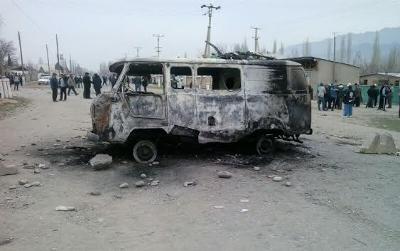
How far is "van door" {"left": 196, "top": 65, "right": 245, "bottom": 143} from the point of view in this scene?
868cm

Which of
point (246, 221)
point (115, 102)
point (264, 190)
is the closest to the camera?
point (246, 221)

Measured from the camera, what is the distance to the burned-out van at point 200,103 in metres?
8.38

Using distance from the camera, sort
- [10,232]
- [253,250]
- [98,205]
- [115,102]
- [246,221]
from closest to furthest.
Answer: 1. [253,250]
2. [10,232]
3. [246,221]
4. [98,205]
5. [115,102]

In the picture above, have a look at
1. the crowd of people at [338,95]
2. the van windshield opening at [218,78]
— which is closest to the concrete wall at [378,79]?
the crowd of people at [338,95]

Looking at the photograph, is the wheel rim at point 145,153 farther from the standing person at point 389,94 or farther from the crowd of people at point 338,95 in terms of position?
the standing person at point 389,94

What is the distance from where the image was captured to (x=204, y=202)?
6.40m

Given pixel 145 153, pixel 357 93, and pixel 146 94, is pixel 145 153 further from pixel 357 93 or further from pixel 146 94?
pixel 357 93

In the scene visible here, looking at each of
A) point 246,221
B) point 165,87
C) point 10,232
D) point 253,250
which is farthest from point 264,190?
point 10,232

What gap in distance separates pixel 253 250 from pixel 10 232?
2881 mm

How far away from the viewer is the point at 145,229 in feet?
17.6

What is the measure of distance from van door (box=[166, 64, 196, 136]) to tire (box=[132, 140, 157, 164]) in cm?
55

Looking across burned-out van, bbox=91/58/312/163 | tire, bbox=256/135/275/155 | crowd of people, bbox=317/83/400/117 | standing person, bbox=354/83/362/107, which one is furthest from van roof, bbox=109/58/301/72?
standing person, bbox=354/83/362/107

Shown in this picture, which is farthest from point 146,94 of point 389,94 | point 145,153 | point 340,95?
point 389,94

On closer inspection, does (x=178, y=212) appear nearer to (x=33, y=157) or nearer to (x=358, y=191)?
(x=358, y=191)
